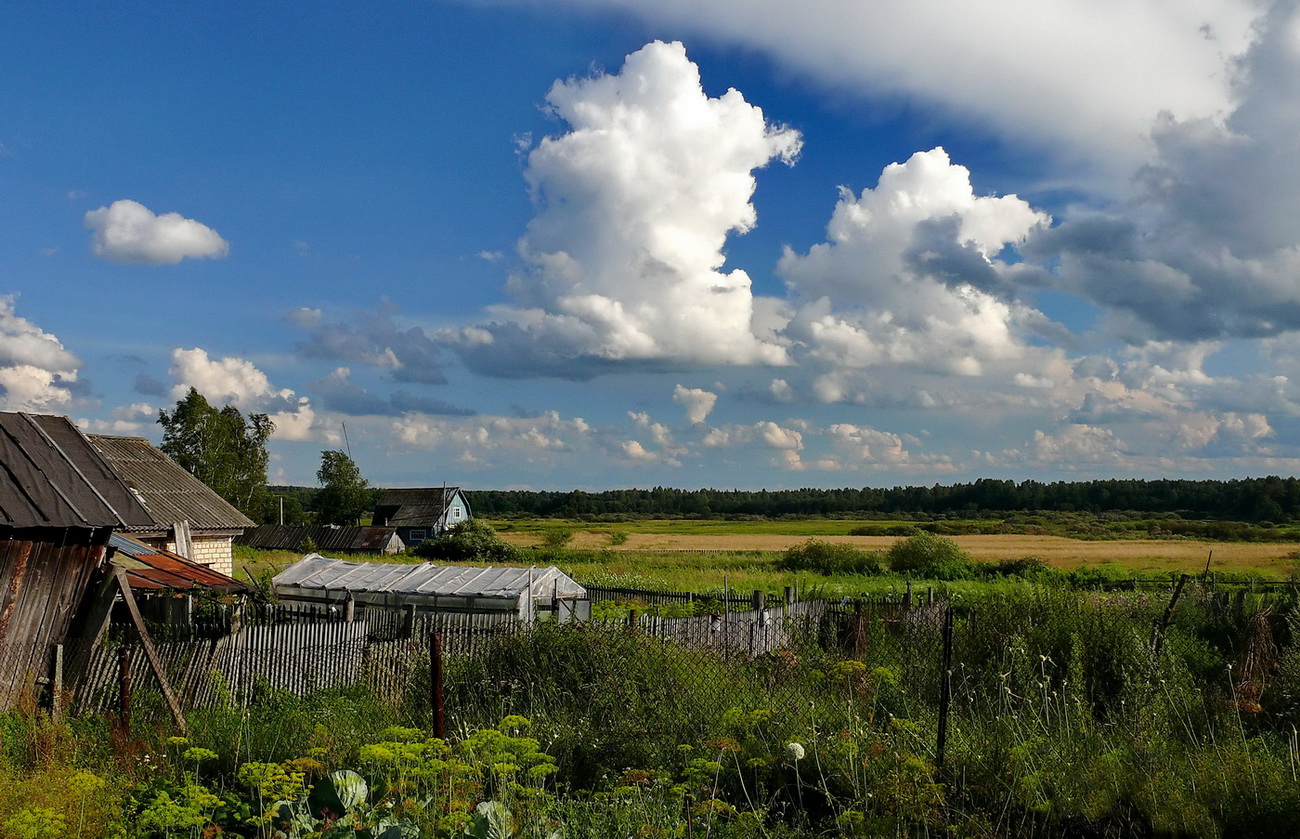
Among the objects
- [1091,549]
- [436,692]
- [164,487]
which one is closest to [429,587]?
[164,487]

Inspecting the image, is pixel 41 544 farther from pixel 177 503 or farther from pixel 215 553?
pixel 215 553

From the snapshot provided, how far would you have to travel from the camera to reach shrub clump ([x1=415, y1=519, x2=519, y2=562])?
50.9 m

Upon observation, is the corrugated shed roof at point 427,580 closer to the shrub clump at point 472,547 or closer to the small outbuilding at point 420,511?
the shrub clump at point 472,547

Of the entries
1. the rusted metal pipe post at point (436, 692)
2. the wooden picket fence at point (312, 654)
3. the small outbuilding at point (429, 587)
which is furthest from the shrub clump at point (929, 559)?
the rusted metal pipe post at point (436, 692)

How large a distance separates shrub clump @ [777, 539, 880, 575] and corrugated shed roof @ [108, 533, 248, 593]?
29.8m

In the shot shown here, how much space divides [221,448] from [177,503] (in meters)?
26.0

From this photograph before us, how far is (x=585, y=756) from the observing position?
21.7 ft

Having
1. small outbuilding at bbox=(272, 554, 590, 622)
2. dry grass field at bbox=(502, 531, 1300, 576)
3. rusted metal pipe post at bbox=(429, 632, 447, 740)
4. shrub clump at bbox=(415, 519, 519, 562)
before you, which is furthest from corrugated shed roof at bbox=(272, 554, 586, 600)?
shrub clump at bbox=(415, 519, 519, 562)

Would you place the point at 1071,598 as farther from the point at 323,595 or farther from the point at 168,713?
the point at 323,595

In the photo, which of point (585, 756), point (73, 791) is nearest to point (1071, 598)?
point (585, 756)

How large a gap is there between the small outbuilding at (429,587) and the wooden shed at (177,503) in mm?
3105

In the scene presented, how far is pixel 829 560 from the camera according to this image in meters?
41.7

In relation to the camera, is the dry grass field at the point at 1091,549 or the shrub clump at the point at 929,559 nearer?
the shrub clump at the point at 929,559

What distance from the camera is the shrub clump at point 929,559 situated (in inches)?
1485
